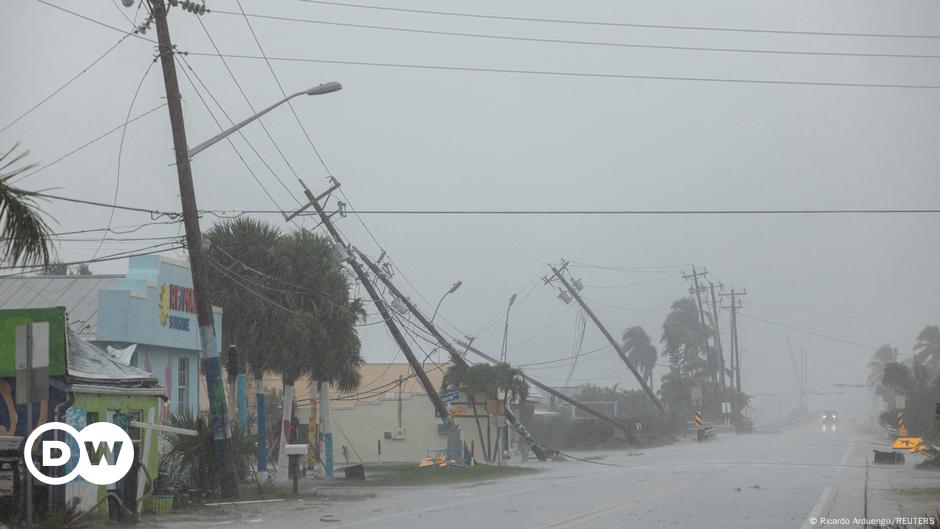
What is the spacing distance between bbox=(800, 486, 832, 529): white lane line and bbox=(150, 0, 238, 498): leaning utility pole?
11.4 meters

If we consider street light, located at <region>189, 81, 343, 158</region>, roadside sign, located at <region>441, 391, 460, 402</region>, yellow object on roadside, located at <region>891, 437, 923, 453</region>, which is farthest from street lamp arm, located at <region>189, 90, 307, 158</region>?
yellow object on roadside, located at <region>891, 437, 923, 453</region>

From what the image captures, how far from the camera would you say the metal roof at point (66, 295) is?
93.9 ft

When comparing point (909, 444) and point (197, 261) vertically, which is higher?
point (197, 261)

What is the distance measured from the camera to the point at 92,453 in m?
18.2

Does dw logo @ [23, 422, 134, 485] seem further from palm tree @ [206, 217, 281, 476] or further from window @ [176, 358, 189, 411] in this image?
palm tree @ [206, 217, 281, 476]

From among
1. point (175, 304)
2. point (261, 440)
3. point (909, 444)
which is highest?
point (175, 304)

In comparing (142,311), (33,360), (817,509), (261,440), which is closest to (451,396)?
(261,440)

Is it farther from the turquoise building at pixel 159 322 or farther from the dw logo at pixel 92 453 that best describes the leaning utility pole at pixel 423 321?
the dw logo at pixel 92 453

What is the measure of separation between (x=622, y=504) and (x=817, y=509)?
363cm

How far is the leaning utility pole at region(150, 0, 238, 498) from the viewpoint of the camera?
21.8m

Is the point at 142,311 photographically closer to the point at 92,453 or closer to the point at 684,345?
the point at 92,453

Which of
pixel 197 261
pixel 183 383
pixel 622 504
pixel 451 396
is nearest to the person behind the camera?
pixel 622 504

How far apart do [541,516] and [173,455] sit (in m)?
8.65

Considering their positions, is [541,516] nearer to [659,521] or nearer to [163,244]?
[659,521]
